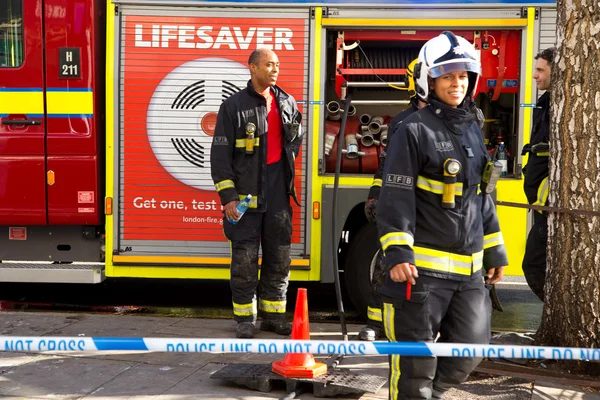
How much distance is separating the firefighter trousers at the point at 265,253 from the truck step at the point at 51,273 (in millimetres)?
1280

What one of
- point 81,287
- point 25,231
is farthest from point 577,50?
point 81,287

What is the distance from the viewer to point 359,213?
671 centimetres

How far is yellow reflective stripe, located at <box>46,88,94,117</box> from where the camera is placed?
21.6 feet

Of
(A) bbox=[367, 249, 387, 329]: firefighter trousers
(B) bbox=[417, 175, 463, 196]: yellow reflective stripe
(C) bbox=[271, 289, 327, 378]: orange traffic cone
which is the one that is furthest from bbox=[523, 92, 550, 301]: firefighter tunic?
(B) bbox=[417, 175, 463, 196]: yellow reflective stripe

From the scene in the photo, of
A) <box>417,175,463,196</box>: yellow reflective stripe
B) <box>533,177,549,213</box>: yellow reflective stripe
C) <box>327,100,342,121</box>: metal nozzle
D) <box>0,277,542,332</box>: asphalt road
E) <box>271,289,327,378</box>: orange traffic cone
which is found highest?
<box>327,100,342,121</box>: metal nozzle

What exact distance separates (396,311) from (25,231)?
4.10 metres

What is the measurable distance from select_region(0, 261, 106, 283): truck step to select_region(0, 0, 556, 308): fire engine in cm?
1

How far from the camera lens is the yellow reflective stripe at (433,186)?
371 centimetres

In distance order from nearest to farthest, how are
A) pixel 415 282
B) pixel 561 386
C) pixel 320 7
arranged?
1. pixel 415 282
2. pixel 561 386
3. pixel 320 7

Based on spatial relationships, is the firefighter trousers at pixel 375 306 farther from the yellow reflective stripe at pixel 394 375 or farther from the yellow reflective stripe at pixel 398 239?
the yellow reflective stripe at pixel 398 239

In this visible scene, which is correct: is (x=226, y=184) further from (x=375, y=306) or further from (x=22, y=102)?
(x=22, y=102)

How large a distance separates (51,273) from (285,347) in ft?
12.2

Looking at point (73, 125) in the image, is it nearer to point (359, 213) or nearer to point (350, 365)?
point (359, 213)

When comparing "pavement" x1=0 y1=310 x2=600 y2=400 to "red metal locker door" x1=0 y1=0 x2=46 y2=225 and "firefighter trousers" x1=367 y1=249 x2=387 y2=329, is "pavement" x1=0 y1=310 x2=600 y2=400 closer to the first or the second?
"firefighter trousers" x1=367 y1=249 x2=387 y2=329
